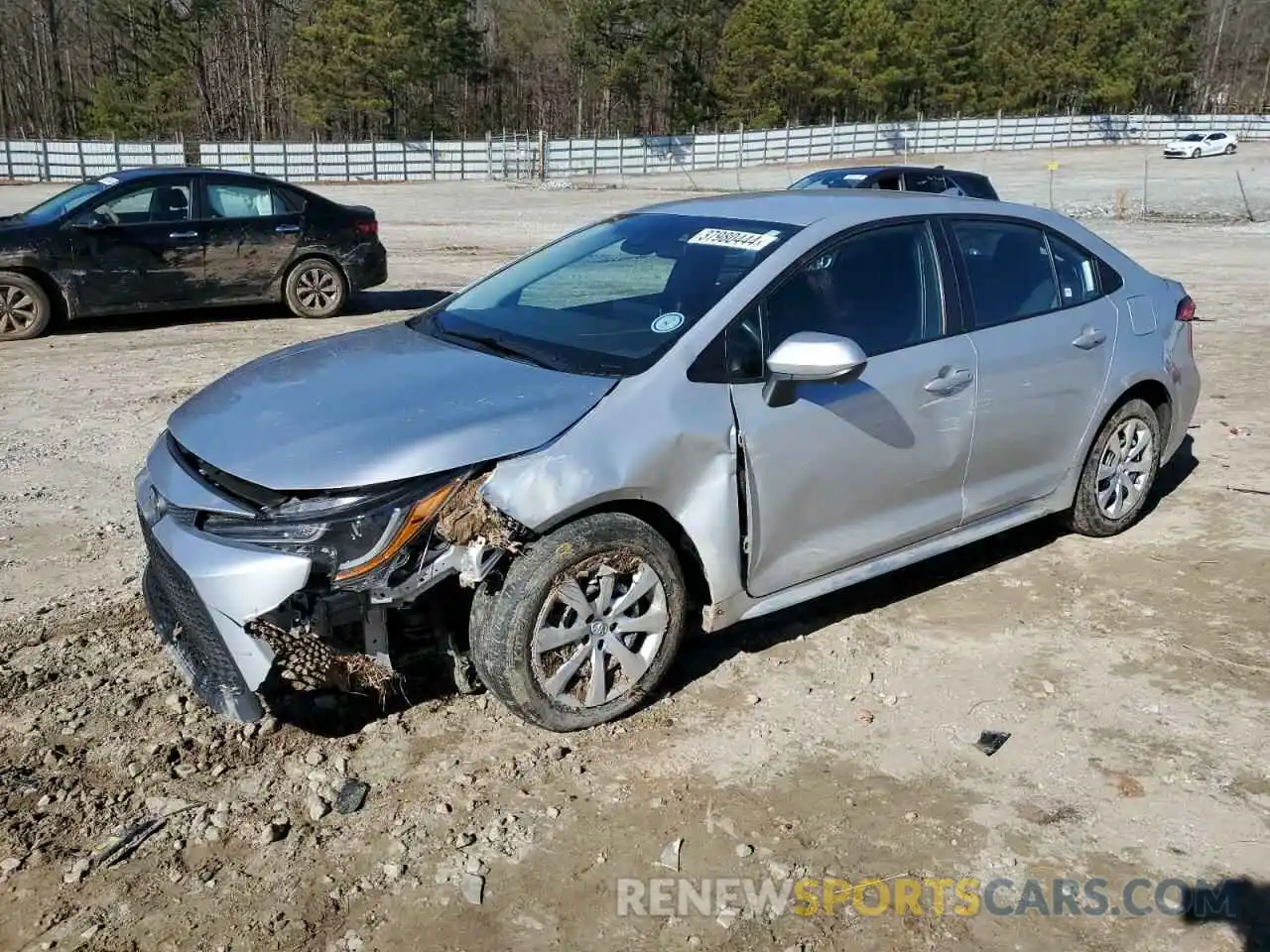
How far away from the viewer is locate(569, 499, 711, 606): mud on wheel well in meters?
3.44

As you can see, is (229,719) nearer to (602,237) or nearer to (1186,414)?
(602,237)

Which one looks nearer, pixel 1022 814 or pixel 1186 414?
pixel 1022 814

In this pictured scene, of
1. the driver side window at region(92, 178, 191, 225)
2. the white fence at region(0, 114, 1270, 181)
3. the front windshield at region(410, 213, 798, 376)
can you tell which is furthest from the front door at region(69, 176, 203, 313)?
the white fence at region(0, 114, 1270, 181)

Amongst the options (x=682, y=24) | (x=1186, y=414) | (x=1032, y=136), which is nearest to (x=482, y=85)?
(x=682, y=24)

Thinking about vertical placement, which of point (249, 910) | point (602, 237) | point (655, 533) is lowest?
point (249, 910)

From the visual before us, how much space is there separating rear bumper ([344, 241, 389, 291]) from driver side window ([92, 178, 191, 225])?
5.67ft

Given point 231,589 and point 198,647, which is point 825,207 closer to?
point 231,589

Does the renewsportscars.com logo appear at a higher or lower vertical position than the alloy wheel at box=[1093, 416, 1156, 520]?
lower

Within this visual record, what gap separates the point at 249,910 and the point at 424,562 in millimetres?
1012

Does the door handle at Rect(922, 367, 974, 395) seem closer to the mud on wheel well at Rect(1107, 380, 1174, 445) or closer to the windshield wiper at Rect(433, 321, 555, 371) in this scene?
the mud on wheel well at Rect(1107, 380, 1174, 445)

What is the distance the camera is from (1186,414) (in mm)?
5598

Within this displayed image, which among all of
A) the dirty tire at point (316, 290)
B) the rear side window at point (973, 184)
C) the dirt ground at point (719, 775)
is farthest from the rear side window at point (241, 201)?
the rear side window at point (973, 184)

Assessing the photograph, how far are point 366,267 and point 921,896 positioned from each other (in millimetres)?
10057

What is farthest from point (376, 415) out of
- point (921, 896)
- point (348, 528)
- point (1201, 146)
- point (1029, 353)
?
point (1201, 146)
